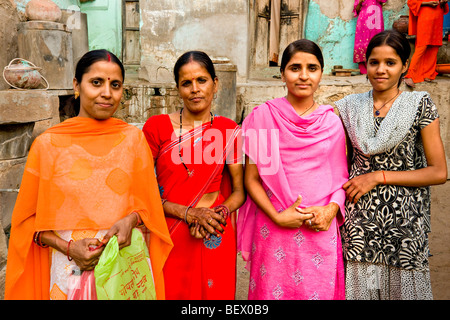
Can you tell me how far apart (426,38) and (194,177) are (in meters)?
6.17

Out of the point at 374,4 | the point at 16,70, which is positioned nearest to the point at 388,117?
the point at 16,70

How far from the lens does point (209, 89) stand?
212 centimetres

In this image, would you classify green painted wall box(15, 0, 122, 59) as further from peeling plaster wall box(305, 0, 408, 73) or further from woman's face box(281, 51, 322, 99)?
woman's face box(281, 51, 322, 99)

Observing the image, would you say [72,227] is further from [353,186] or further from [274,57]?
[274,57]

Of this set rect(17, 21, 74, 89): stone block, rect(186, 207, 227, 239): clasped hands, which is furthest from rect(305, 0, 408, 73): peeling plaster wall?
rect(186, 207, 227, 239): clasped hands

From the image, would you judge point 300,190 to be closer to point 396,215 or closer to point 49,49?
point 396,215

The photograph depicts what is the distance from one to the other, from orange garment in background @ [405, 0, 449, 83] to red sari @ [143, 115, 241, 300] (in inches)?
220

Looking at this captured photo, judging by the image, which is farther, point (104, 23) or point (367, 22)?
point (104, 23)

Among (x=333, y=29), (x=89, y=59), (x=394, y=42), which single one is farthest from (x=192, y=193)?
(x=333, y=29)

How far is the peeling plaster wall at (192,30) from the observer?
21.3 ft

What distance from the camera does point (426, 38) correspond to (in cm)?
658

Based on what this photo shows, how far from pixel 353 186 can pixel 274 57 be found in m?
5.96

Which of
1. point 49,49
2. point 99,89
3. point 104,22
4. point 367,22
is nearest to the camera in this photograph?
point 99,89
